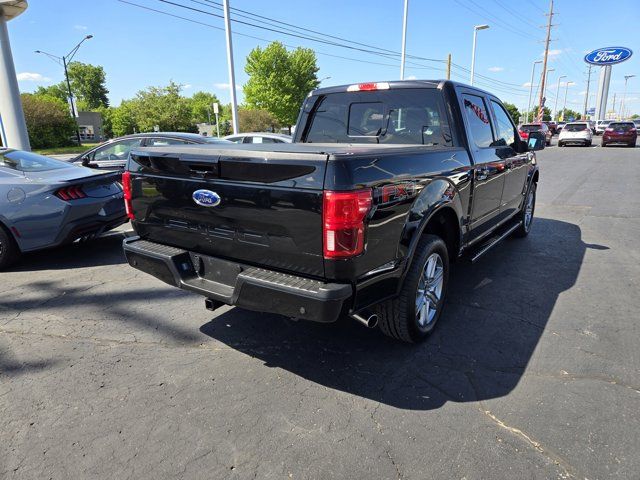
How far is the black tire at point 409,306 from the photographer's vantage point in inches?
118

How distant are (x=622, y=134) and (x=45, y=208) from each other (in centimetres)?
3099

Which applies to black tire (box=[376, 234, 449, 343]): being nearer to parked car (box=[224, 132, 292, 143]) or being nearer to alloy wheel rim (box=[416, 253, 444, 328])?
alloy wheel rim (box=[416, 253, 444, 328])

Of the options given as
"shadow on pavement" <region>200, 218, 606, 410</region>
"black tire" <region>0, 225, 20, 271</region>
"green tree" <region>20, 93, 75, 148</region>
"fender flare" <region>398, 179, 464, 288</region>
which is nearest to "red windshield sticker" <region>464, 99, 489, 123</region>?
"fender flare" <region>398, 179, 464, 288</region>

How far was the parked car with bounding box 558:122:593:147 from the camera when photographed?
91.6ft

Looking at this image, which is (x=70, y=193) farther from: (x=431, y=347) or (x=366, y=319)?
(x=431, y=347)

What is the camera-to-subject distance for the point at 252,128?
46.5m

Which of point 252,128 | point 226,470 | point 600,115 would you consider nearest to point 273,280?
point 226,470

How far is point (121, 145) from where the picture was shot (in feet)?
27.3

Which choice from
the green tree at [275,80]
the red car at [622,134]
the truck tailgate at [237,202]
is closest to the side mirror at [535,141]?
the truck tailgate at [237,202]

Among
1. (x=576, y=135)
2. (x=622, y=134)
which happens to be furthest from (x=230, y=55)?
(x=622, y=134)

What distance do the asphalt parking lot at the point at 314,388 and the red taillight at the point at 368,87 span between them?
2156 millimetres

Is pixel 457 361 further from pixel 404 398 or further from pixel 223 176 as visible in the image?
pixel 223 176

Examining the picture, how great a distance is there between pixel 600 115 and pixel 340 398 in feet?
269

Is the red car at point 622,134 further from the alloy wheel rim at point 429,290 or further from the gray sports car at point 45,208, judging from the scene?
the gray sports car at point 45,208
